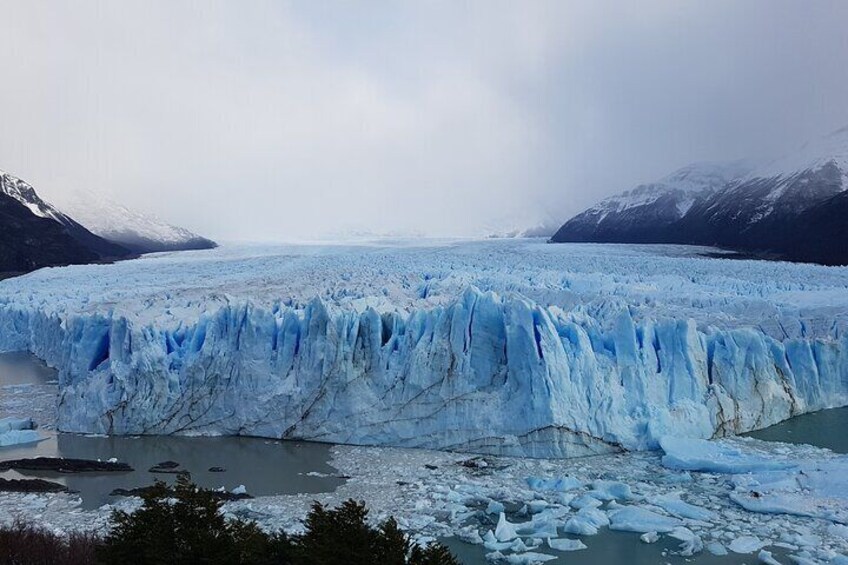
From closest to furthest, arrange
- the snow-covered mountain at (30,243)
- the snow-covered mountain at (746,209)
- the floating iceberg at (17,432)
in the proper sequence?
the floating iceberg at (17,432) < the snow-covered mountain at (746,209) < the snow-covered mountain at (30,243)

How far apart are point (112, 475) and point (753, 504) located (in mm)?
8342

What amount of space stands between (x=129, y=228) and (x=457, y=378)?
71.4m

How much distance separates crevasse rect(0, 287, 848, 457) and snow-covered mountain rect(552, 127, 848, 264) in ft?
66.9

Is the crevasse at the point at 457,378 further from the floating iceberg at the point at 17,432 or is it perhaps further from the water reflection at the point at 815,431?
the floating iceberg at the point at 17,432

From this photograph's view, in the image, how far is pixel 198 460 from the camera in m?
10.4

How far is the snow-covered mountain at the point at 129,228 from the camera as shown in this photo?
71.6 m

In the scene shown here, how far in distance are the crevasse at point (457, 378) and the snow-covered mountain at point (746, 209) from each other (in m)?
20.4

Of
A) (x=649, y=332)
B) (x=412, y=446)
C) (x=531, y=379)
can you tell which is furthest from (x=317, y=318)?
(x=649, y=332)

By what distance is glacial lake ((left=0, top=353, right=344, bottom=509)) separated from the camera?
9.23 metres

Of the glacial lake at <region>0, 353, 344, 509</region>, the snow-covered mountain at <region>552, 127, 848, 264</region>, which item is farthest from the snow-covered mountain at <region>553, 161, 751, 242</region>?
the glacial lake at <region>0, 353, 344, 509</region>

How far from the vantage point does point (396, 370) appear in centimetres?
1125

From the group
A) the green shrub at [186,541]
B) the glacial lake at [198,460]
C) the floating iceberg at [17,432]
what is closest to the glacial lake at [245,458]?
the glacial lake at [198,460]

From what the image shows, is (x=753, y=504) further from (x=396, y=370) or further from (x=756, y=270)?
(x=756, y=270)

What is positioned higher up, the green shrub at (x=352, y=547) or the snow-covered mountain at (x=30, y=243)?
the snow-covered mountain at (x=30, y=243)
